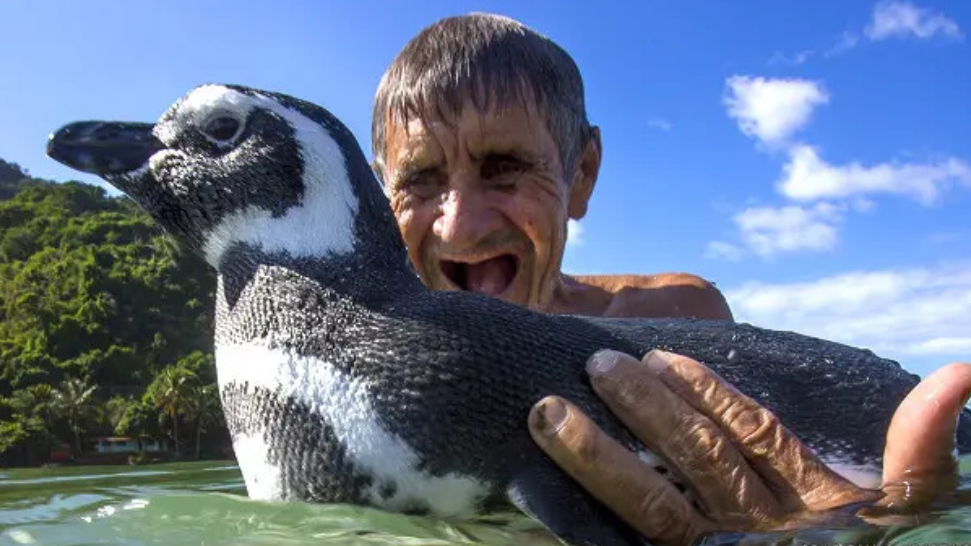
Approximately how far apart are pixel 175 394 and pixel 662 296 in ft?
143

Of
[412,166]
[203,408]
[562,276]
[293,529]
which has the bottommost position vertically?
[293,529]

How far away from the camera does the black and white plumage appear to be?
6.97 ft

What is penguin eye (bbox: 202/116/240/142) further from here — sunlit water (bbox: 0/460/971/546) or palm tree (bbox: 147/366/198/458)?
palm tree (bbox: 147/366/198/458)

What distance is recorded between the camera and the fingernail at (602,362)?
233cm

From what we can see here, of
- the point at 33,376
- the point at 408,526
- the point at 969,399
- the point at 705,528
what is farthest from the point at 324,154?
the point at 33,376

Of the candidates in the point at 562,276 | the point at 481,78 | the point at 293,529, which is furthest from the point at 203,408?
the point at 293,529

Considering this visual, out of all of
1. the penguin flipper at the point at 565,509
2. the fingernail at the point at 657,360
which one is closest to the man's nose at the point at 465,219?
the fingernail at the point at 657,360

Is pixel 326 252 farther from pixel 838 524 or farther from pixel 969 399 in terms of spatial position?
pixel 969 399

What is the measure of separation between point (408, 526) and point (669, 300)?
3248 mm

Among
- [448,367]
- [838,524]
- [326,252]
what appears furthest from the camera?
[326,252]

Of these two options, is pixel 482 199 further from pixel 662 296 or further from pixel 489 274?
pixel 662 296

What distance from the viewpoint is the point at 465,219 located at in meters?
3.84

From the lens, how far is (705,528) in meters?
2.19

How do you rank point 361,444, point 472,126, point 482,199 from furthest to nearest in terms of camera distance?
point 482,199
point 472,126
point 361,444
